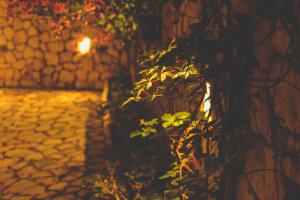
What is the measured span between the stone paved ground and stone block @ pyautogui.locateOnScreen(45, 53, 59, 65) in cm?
91

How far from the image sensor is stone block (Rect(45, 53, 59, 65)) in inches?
485

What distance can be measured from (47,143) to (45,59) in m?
4.53

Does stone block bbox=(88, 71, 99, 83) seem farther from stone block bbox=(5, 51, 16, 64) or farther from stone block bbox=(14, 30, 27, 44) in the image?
stone block bbox=(5, 51, 16, 64)

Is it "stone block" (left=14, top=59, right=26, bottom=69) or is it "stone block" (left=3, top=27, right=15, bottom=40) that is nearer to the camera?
"stone block" (left=3, top=27, right=15, bottom=40)

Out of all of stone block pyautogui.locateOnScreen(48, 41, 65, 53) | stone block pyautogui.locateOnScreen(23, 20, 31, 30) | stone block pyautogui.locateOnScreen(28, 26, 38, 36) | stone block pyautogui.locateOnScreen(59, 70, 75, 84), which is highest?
stone block pyautogui.locateOnScreen(23, 20, 31, 30)

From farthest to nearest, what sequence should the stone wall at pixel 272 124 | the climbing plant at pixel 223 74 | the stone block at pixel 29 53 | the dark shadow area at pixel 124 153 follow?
the stone block at pixel 29 53
the dark shadow area at pixel 124 153
the climbing plant at pixel 223 74
the stone wall at pixel 272 124

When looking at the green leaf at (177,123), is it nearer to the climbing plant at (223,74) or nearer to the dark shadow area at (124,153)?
the climbing plant at (223,74)

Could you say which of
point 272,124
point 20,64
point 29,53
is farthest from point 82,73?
point 272,124

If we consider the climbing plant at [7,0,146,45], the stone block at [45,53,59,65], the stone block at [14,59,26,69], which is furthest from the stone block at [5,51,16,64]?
the climbing plant at [7,0,146,45]

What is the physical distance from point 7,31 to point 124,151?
6.74 metres

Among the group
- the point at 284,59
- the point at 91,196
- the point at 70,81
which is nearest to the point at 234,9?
the point at 284,59

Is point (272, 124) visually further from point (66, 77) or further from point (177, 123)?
point (66, 77)

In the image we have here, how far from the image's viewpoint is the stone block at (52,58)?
40.4 ft

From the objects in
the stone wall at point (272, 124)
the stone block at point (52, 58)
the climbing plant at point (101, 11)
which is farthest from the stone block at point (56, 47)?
the stone wall at point (272, 124)
